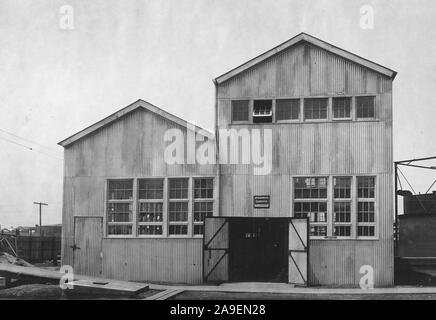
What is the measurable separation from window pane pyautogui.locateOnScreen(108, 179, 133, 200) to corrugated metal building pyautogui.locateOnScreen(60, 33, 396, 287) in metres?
0.04

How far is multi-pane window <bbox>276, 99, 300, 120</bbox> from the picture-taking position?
19.8 metres

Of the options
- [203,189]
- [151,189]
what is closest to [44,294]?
[151,189]

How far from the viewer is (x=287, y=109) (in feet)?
65.1

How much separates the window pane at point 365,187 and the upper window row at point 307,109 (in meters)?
2.22

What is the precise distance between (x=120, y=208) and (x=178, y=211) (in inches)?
90.1

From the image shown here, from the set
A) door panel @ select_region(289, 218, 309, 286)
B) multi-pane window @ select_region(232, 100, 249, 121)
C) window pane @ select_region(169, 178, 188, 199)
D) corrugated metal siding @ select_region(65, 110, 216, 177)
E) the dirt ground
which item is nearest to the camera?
the dirt ground

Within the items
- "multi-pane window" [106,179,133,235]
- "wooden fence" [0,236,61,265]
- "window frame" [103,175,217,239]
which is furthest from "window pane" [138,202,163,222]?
"wooden fence" [0,236,61,265]

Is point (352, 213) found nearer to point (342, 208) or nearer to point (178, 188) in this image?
point (342, 208)

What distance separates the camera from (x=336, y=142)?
1931 cm

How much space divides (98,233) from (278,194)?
6.99 m

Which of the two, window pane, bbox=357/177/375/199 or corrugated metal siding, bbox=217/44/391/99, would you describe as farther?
corrugated metal siding, bbox=217/44/391/99

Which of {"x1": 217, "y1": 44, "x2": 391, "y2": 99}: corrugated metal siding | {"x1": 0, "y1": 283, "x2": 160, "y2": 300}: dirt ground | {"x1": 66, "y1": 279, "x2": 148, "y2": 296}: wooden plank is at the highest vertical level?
{"x1": 217, "y1": 44, "x2": 391, "y2": 99}: corrugated metal siding

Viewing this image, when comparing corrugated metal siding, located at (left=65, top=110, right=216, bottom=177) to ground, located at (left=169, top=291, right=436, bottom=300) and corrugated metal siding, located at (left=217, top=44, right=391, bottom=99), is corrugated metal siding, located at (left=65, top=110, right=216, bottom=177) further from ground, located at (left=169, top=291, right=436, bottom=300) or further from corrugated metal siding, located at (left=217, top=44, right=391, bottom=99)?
ground, located at (left=169, top=291, right=436, bottom=300)
